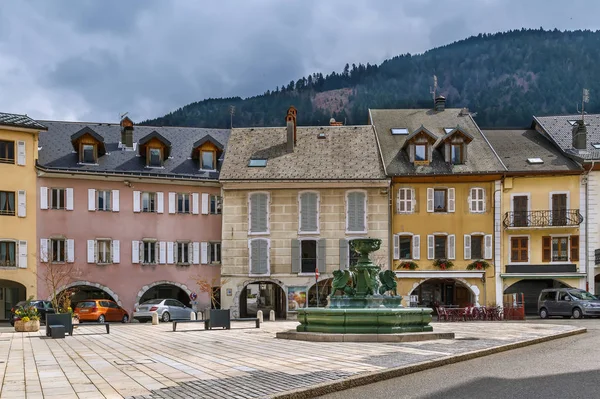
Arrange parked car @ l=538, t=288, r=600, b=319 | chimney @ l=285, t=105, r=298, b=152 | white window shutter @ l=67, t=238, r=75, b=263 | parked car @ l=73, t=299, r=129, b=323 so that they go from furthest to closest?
chimney @ l=285, t=105, r=298, b=152 → white window shutter @ l=67, t=238, r=75, b=263 → parked car @ l=73, t=299, r=129, b=323 → parked car @ l=538, t=288, r=600, b=319

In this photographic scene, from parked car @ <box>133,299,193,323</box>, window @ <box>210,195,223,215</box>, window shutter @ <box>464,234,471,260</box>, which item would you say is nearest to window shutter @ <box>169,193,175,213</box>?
window @ <box>210,195,223,215</box>

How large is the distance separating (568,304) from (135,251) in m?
23.6

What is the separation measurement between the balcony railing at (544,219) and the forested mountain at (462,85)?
257 feet

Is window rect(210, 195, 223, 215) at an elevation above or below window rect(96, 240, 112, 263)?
above

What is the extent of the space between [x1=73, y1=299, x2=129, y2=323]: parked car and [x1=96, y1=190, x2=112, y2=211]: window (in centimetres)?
616

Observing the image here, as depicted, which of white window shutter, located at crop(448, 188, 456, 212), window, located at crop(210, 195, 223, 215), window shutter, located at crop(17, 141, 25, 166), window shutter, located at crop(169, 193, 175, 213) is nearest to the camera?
window shutter, located at crop(17, 141, 25, 166)

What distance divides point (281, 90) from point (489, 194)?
4562 inches

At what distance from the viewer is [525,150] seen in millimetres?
50438

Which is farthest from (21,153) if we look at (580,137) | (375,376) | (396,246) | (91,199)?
(375,376)

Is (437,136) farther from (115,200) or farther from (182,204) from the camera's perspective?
(115,200)

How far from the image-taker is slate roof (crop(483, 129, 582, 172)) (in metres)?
48.2

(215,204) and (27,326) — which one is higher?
(215,204)

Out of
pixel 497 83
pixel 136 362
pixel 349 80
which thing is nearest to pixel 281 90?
pixel 349 80

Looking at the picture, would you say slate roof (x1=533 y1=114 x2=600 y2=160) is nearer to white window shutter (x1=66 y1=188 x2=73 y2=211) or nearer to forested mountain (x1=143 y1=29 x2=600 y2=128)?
white window shutter (x1=66 y1=188 x2=73 y2=211)
